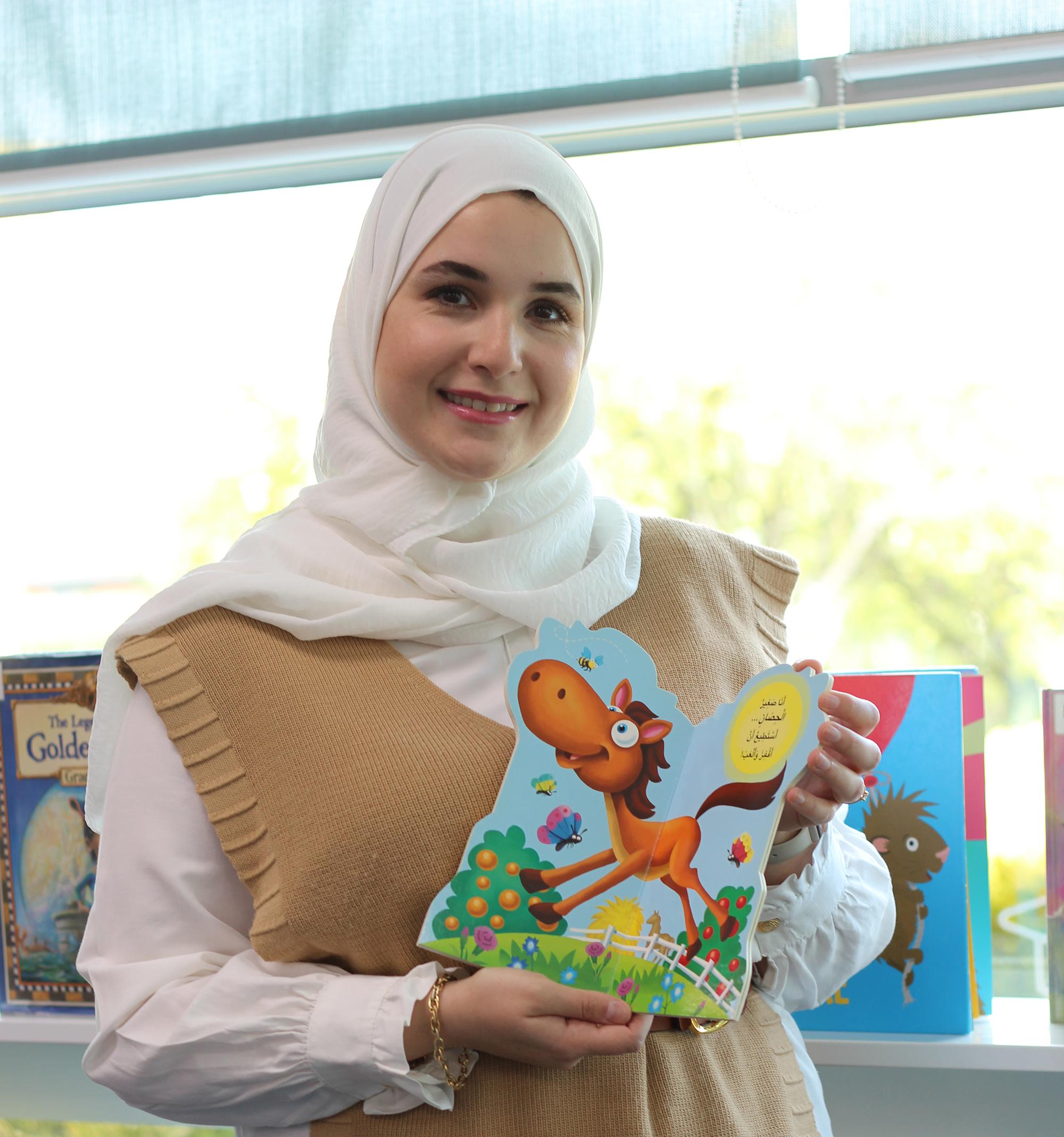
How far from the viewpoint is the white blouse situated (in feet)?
2.94

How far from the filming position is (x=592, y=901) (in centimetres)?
89

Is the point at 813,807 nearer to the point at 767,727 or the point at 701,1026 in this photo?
the point at 767,727

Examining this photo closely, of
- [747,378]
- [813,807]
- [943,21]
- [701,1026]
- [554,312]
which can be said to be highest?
[943,21]

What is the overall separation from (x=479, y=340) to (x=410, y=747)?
1.26ft

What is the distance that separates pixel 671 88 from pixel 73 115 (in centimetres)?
91

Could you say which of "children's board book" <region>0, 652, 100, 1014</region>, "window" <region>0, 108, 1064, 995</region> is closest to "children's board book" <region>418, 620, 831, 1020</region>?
"children's board book" <region>0, 652, 100, 1014</region>

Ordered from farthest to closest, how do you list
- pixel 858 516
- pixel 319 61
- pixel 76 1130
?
pixel 858 516 < pixel 76 1130 < pixel 319 61

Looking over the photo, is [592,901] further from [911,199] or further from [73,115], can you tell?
[911,199]

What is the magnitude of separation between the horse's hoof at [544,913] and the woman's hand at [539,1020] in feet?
0.14

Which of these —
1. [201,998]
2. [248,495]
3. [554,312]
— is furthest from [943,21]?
[248,495]

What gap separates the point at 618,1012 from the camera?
0.84 metres

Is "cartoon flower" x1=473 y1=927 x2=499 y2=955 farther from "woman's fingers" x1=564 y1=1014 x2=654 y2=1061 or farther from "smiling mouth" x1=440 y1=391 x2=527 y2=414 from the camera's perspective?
"smiling mouth" x1=440 y1=391 x2=527 y2=414

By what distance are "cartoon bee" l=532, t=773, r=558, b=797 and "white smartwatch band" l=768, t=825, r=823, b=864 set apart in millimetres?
231

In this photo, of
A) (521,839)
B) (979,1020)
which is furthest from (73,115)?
(979,1020)
